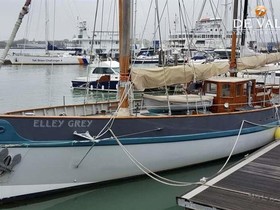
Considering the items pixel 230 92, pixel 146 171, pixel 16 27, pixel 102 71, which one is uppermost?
pixel 16 27

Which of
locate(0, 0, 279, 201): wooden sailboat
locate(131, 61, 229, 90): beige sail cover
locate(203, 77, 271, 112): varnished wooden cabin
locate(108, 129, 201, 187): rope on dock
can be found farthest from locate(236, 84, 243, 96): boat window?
locate(108, 129, 201, 187): rope on dock

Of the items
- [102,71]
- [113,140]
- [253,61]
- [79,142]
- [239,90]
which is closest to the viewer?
[79,142]

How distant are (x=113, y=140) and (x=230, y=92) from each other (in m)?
4.45

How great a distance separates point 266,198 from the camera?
760 cm

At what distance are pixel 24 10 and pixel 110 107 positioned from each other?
5.02 metres

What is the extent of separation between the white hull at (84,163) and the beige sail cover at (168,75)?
164cm

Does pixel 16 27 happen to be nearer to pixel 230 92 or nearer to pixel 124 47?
pixel 124 47

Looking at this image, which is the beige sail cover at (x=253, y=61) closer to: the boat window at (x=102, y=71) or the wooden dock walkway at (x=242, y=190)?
the wooden dock walkway at (x=242, y=190)

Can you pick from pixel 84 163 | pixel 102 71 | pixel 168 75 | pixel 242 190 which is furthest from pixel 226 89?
pixel 102 71

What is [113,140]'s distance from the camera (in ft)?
31.0

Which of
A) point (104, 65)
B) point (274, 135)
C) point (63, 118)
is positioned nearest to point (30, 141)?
point (63, 118)

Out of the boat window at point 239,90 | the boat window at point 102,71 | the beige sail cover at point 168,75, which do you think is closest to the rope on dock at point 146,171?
the beige sail cover at point 168,75

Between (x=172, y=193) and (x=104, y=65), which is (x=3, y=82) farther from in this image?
(x=172, y=193)

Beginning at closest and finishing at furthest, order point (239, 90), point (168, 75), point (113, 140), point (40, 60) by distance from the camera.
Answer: point (113, 140) < point (168, 75) < point (239, 90) < point (40, 60)
